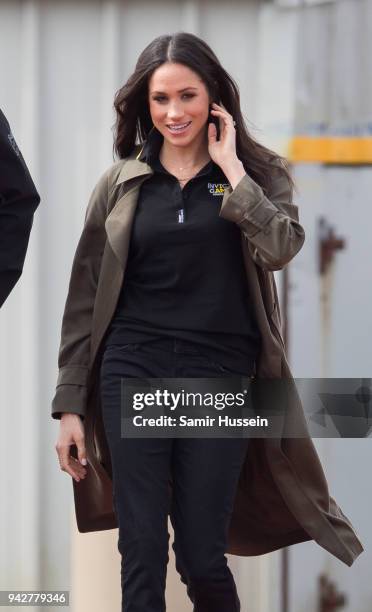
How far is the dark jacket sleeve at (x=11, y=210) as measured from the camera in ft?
8.21

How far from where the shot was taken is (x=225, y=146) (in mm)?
2762

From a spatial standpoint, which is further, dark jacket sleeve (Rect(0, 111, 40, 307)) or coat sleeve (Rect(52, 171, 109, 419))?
coat sleeve (Rect(52, 171, 109, 419))

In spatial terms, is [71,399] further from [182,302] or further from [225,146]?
[225,146]

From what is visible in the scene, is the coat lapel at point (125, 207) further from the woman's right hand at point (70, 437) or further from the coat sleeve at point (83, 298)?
the woman's right hand at point (70, 437)

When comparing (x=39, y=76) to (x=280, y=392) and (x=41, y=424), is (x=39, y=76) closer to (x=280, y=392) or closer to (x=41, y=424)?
(x=41, y=424)

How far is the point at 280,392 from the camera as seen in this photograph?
2896mm

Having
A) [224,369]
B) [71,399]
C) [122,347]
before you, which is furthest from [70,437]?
[224,369]

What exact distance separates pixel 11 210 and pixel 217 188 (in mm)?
540

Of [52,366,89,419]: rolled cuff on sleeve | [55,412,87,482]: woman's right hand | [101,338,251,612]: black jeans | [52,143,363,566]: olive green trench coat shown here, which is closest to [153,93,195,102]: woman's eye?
[52,143,363,566]: olive green trench coat

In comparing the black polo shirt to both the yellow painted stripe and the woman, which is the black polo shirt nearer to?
the woman

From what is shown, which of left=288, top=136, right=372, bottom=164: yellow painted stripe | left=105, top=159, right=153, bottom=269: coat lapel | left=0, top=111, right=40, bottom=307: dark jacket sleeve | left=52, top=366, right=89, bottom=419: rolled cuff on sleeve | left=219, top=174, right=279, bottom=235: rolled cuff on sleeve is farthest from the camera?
left=288, top=136, right=372, bottom=164: yellow painted stripe

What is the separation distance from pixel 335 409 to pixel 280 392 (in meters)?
0.64

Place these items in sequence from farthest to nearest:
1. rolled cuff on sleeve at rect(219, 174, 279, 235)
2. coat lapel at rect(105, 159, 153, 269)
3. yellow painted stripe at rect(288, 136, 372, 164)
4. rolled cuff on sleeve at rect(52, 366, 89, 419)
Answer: yellow painted stripe at rect(288, 136, 372, 164) < rolled cuff on sleeve at rect(52, 366, 89, 419) < coat lapel at rect(105, 159, 153, 269) < rolled cuff on sleeve at rect(219, 174, 279, 235)

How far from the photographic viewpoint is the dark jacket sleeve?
8.21ft
